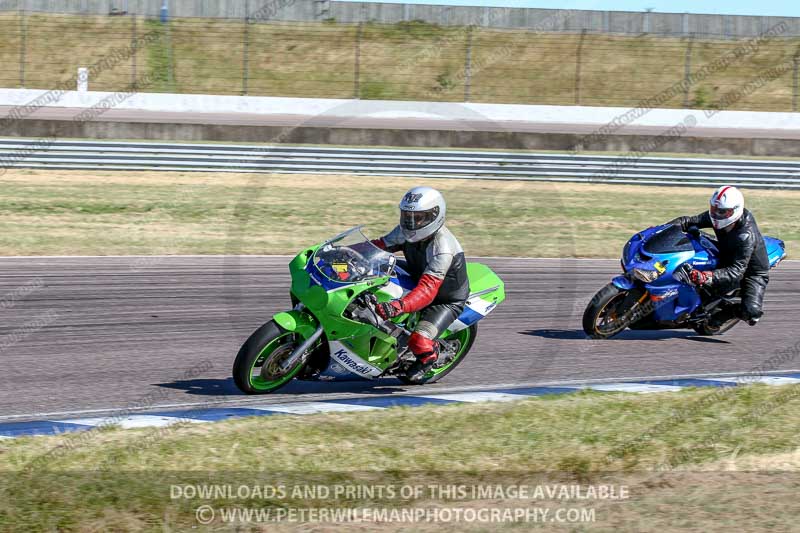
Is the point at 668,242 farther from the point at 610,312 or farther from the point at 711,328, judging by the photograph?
the point at 711,328

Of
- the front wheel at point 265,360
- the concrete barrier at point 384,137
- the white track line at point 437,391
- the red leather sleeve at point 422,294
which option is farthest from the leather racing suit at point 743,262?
the concrete barrier at point 384,137

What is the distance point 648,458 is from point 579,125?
88.2 ft

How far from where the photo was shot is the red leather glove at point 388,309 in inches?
292

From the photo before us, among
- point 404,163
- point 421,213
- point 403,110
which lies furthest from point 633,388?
point 403,110

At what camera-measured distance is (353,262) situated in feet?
24.5

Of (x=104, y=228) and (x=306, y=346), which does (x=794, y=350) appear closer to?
(x=306, y=346)

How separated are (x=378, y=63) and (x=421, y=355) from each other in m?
33.5

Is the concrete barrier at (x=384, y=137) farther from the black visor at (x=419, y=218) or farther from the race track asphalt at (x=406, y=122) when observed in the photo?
the black visor at (x=419, y=218)

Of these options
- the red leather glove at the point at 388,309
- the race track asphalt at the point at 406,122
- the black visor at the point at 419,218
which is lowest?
the race track asphalt at the point at 406,122

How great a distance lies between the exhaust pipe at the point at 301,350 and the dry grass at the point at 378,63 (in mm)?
26110

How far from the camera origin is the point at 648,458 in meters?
6.16

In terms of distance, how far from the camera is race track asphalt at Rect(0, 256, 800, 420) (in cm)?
773

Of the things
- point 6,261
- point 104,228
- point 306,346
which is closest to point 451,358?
point 306,346

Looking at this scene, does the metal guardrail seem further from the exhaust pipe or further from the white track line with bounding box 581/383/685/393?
the exhaust pipe
